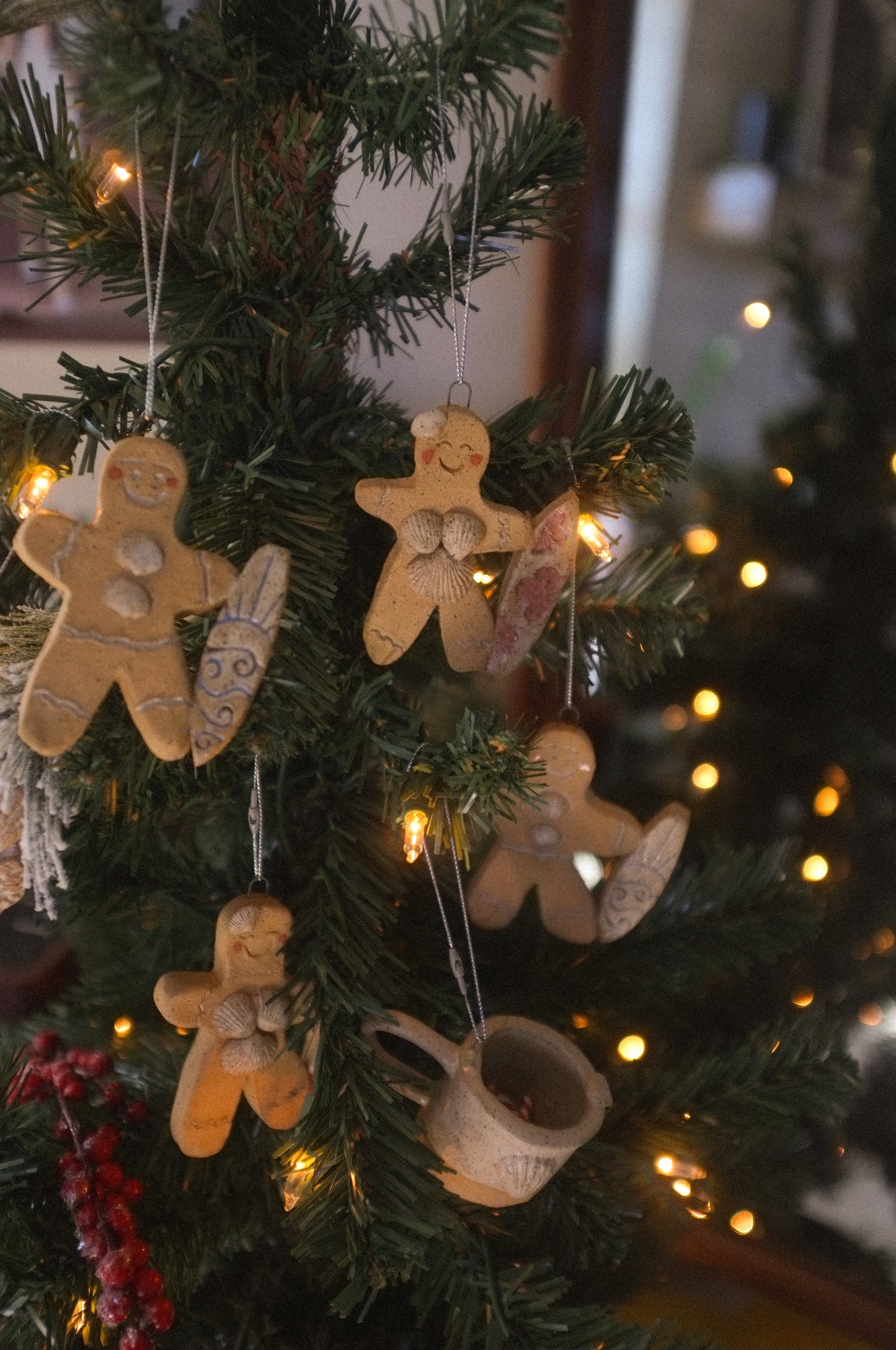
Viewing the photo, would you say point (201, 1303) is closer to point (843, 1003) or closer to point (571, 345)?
point (843, 1003)

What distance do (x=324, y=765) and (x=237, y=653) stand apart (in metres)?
0.14

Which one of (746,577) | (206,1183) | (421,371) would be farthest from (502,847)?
(421,371)

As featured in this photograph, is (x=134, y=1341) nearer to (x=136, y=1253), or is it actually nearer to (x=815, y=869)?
(x=136, y=1253)

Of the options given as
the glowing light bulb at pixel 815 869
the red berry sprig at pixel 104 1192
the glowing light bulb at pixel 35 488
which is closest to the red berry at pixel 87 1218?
the red berry sprig at pixel 104 1192

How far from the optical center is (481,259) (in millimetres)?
504

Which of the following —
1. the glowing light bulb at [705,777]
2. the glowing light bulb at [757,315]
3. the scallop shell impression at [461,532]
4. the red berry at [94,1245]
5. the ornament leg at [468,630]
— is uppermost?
the glowing light bulb at [757,315]

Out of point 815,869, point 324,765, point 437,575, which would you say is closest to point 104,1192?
point 324,765

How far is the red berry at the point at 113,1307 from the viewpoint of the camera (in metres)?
0.46

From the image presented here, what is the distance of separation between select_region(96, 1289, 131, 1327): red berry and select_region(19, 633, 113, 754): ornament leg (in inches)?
9.7

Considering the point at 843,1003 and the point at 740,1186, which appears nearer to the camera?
the point at 740,1186

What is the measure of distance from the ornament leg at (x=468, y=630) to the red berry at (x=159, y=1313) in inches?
12.5

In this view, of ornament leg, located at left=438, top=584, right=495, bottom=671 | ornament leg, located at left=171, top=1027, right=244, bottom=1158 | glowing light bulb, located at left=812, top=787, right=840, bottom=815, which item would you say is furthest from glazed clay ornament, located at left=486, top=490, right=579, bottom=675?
glowing light bulb, located at left=812, top=787, right=840, bottom=815

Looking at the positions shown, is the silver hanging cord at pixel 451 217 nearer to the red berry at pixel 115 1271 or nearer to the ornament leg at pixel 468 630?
the ornament leg at pixel 468 630

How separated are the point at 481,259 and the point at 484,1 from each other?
4.9 inches
